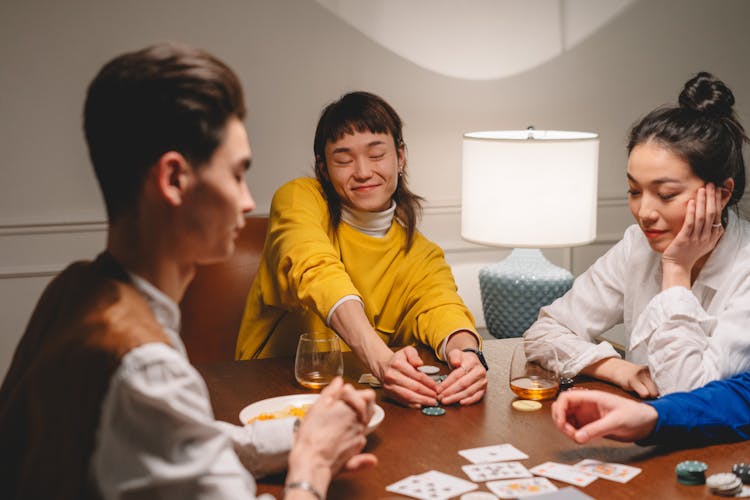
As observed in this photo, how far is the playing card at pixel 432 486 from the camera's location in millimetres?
1272

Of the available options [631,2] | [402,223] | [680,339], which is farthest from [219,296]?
[631,2]

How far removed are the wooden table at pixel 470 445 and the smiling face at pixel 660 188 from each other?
1.22 ft

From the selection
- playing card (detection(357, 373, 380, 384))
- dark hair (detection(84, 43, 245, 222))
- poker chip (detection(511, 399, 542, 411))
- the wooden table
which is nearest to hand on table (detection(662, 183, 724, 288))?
the wooden table

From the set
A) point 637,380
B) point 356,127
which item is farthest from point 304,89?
point 637,380

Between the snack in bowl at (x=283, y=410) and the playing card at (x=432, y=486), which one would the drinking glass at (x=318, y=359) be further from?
the playing card at (x=432, y=486)

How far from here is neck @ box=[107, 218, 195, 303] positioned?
1.02 m

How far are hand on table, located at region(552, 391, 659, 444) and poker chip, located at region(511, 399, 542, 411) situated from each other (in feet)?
0.54

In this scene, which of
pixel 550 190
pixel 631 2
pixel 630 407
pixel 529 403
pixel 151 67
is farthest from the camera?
pixel 631 2

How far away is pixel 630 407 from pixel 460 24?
7.91ft

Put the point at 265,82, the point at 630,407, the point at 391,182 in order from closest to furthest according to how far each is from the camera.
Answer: the point at 630,407
the point at 391,182
the point at 265,82

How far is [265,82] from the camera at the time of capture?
3328 millimetres

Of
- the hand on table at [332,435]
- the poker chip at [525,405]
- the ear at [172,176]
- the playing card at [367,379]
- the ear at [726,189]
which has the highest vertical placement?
the ear at [172,176]

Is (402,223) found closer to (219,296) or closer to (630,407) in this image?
(219,296)

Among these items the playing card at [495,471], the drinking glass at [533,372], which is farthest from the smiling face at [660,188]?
the playing card at [495,471]
